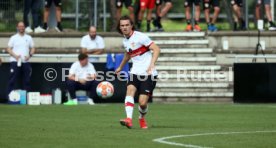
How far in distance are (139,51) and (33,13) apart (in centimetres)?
1505

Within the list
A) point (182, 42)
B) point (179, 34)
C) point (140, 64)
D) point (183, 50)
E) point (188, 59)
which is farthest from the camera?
point (179, 34)

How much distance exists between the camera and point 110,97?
28359 millimetres

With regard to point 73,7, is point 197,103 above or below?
below

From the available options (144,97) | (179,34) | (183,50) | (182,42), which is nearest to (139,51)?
(144,97)

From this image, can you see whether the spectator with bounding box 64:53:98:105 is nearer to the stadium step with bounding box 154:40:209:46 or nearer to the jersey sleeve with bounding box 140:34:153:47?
the stadium step with bounding box 154:40:209:46

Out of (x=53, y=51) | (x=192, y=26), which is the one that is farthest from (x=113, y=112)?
(x=192, y=26)

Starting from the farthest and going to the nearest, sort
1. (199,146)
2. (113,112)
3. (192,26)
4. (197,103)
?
(192,26), (197,103), (113,112), (199,146)

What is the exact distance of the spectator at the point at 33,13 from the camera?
102 feet

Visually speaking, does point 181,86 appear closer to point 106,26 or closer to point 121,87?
point 121,87

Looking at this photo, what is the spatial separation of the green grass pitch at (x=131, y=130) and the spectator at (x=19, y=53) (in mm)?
3880

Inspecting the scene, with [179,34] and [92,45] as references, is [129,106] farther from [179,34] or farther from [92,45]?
[179,34]

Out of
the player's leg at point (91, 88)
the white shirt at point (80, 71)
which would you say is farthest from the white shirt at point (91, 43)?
the player's leg at point (91, 88)

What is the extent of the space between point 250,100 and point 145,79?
11.6 meters

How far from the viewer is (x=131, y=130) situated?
16.1m
